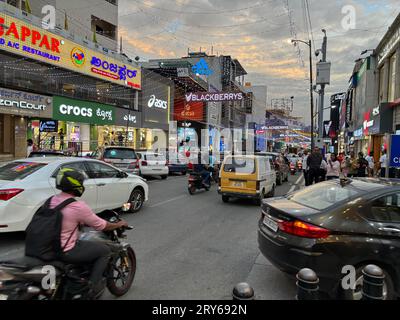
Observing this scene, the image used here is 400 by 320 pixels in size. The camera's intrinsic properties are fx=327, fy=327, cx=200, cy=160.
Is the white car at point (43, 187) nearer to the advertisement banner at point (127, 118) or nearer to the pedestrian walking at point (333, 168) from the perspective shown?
the pedestrian walking at point (333, 168)

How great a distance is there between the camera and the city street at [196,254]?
429cm

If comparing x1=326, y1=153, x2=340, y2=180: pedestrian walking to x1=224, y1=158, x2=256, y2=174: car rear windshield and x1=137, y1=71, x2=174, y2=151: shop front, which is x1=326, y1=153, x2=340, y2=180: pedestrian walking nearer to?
x1=224, y1=158, x2=256, y2=174: car rear windshield

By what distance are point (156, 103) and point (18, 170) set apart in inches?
1050

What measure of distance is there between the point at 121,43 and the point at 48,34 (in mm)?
8291

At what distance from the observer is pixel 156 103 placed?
32.4 metres

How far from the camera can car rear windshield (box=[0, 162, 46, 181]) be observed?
6102mm

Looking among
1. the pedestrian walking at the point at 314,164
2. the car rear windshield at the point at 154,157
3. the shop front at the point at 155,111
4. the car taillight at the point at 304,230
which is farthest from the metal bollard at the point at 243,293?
the shop front at the point at 155,111

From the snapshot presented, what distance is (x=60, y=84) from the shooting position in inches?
816

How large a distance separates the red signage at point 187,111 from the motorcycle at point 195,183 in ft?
86.2

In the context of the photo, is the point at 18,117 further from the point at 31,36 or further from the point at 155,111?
the point at 155,111

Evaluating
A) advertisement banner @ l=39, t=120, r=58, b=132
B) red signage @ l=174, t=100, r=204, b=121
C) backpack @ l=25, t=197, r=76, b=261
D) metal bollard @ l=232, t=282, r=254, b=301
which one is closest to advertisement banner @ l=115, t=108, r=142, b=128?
advertisement banner @ l=39, t=120, r=58, b=132
